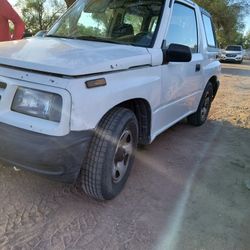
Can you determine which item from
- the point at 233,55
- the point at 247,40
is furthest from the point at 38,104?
the point at 247,40

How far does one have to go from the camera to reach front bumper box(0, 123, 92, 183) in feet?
8.41

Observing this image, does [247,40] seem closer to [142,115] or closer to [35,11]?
[35,11]

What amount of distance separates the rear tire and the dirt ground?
5.06 ft

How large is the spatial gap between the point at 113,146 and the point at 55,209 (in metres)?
0.78

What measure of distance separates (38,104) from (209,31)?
4.32m

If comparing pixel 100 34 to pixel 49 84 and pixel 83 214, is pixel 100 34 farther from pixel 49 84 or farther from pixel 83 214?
pixel 83 214

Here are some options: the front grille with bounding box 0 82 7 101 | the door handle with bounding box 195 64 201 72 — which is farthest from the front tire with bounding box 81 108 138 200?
the door handle with bounding box 195 64 201 72

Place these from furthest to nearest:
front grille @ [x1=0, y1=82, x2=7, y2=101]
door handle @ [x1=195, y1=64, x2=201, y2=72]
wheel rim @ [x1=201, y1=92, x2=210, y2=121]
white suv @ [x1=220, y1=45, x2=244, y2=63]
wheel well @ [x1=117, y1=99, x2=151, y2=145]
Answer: white suv @ [x1=220, y1=45, x2=244, y2=63], wheel rim @ [x1=201, y1=92, x2=210, y2=121], door handle @ [x1=195, y1=64, x2=201, y2=72], wheel well @ [x1=117, y1=99, x2=151, y2=145], front grille @ [x1=0, y1=82, x2=7, y2=101]

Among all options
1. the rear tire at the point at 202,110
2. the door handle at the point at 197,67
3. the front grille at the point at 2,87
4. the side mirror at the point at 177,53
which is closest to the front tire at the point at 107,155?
the front grille at the point at 2,87

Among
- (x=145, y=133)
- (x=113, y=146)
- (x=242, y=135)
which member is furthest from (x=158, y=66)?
(x=242, y=135)

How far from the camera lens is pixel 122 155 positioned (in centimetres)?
341

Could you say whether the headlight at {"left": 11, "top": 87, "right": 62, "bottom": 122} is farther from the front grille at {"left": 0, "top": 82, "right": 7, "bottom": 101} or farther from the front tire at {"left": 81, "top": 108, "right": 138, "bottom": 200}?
the front tire at {"left": 81, "top": 108, "right": 138, "bottom": 200}

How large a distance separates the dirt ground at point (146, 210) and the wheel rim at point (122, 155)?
235 millimetres

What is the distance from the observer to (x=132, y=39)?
3850 millimetres
